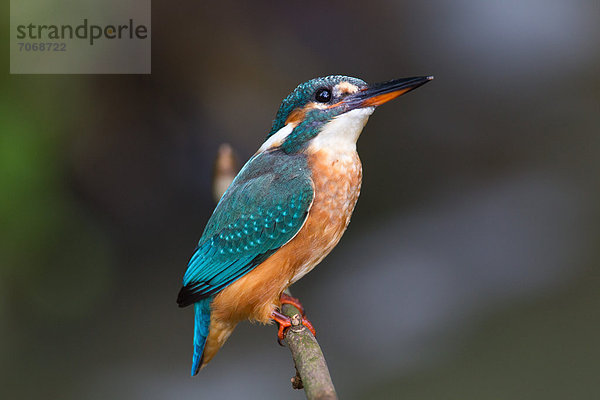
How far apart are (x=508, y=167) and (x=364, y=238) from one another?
36.7 inches

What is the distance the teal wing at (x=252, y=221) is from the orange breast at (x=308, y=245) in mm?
21

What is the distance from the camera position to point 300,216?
1.51 metres

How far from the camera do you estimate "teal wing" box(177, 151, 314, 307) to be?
1.52 meters

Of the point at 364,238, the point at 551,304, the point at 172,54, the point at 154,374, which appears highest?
the point at 172,54

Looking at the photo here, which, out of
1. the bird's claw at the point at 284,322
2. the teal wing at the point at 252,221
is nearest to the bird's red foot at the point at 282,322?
the bird's claw at the point at 284,322

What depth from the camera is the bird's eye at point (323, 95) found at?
142 cm

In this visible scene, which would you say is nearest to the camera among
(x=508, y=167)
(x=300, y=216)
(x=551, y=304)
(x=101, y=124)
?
(x=300, y=216)

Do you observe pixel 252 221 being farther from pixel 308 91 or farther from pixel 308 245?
pixel 308 91

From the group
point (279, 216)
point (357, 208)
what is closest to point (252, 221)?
point (279, 216)

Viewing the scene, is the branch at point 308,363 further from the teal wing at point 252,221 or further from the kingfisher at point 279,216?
the teal wing at point 252,221

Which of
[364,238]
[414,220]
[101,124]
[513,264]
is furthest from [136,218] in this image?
[513,264]

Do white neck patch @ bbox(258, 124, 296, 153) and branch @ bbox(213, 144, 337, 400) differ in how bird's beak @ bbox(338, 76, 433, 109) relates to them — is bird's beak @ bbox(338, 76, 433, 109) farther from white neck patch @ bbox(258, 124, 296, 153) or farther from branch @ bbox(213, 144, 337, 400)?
branch @ bbox(213, 144, 337, 400)

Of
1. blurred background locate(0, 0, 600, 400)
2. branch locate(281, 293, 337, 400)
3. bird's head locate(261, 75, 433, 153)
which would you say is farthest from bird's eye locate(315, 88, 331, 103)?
blurred background locate(0, 0, 600, 400)

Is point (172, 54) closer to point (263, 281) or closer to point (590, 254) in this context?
point (263, 281)
